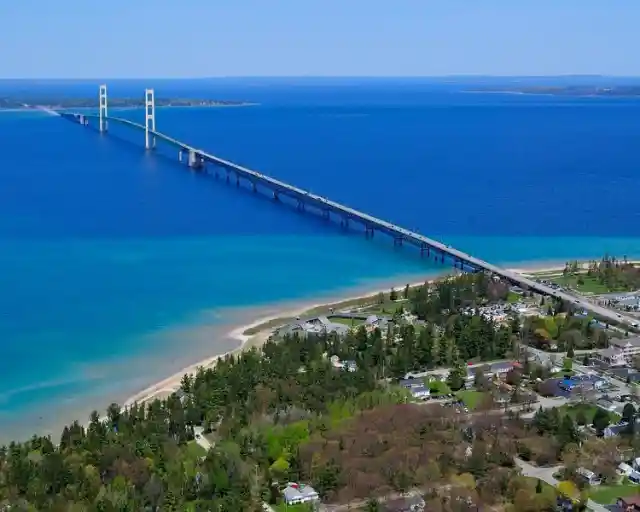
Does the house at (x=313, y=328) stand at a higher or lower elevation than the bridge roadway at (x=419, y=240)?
lower

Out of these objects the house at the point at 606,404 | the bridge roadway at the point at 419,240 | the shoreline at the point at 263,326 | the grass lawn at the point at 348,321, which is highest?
the bridge roadway at the point at 419,240

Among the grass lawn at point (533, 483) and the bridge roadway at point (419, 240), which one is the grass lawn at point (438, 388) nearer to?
the grass lawn at point (533, 483)

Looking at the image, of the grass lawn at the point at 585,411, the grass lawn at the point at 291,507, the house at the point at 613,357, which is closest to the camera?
the grass lawn at the point at 291,507

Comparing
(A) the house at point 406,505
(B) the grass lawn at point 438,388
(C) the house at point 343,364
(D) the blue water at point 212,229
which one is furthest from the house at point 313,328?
(A) the house at point 406,505

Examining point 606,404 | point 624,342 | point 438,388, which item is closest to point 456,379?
point 438,388

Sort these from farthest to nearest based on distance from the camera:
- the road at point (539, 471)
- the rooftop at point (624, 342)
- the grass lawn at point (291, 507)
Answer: the rooftop at point (624, 342), the road at point (539, 471), the grass lawn at point (291, 507)

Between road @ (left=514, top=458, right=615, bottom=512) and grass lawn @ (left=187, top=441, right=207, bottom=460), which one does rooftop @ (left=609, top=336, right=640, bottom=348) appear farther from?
grass lawn @ (left=187, top=441, right=207, bottom=460)
